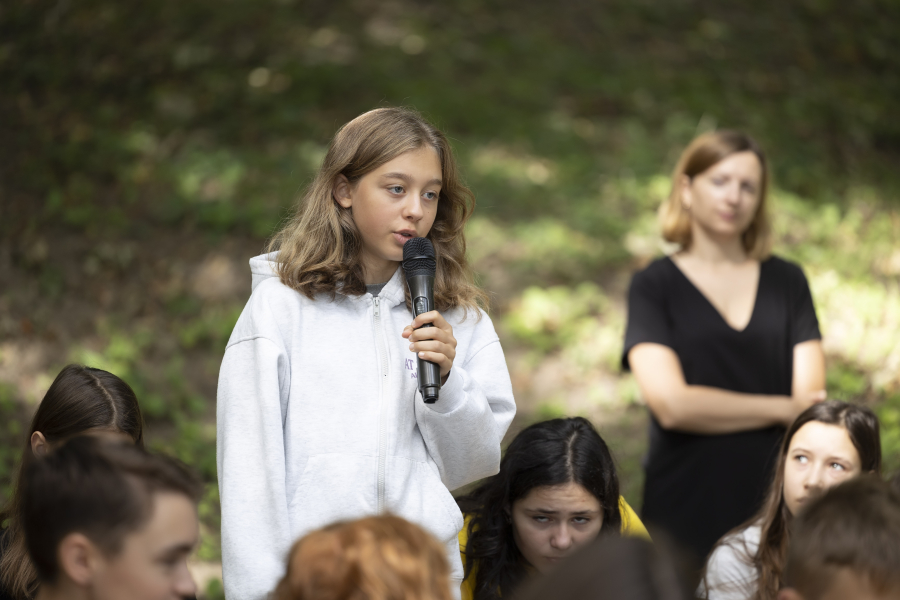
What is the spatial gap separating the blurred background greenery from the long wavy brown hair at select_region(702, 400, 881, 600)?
5.66 ft

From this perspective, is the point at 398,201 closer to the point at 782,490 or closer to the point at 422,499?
the point at 422,499

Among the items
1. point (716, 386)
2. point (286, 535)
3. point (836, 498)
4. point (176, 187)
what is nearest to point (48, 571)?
point (286, 535)

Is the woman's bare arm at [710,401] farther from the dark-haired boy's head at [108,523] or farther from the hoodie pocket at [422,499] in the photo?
the dark-haired boy's head at [108,523]

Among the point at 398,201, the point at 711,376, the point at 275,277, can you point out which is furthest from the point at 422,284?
the point at 711,376

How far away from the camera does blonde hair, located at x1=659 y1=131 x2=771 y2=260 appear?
3738 millimetres

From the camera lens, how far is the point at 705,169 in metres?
3.74

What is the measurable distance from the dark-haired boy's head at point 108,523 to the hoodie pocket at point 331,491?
0.33 meters

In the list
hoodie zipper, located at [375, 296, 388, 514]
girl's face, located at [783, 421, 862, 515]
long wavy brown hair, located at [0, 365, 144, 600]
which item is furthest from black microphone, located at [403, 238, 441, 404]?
girl's face, located at [783, 421, 862, 515]

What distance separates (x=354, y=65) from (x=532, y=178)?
7.19 ft

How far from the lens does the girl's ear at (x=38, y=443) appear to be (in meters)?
2.73

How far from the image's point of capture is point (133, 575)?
1918 millimetres

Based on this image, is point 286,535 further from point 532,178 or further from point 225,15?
point 225,15

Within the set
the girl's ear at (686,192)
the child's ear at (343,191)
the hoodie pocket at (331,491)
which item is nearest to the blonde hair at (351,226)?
the child's ear at (343,191)

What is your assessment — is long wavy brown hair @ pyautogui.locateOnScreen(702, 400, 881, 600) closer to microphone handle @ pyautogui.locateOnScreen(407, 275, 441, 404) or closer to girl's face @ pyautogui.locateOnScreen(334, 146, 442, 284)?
microphone handle @ pyautogui.locateOnScreen(407, 275, 441, 404)
